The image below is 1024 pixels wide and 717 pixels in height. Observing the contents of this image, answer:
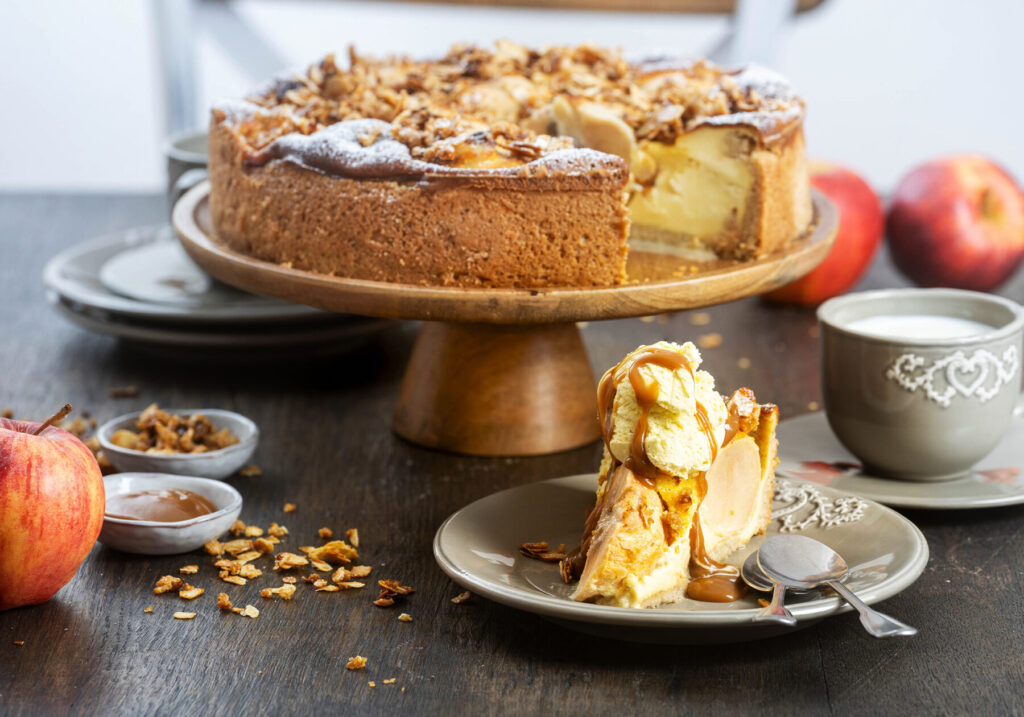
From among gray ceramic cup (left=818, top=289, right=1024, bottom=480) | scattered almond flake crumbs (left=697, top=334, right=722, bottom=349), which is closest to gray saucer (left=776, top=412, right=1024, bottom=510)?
gray ceramic cup (left=818, top=289, right=1024, bottom=480)

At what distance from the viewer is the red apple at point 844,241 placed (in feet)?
7.86

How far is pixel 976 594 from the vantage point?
129 cm

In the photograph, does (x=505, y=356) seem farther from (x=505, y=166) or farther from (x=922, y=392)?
(x=922, y=392)

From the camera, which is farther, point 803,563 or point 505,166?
point 505,166

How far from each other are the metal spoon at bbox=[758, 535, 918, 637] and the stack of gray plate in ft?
3.28

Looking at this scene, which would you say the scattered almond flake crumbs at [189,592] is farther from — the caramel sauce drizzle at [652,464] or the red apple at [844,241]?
the red apple at [844,241]

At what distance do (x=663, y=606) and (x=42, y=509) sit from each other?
641mm

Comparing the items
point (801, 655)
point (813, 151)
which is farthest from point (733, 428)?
point (813, 151)

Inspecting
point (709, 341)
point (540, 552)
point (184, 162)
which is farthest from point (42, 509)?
point (709, 341)

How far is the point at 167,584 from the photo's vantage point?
1286 mm

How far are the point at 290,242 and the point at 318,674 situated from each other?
67cm

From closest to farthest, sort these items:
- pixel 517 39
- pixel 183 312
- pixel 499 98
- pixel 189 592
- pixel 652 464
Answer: pixel 652 464
pixel 189 592
pixel 499 98
pixel 183 312
pixel 517 39

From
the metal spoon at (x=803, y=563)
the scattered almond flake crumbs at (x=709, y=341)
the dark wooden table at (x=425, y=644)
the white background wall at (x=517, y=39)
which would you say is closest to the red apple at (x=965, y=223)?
the scattered almond flake crumbs at (x=709, y=341)

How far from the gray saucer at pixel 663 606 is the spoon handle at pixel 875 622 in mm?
12
